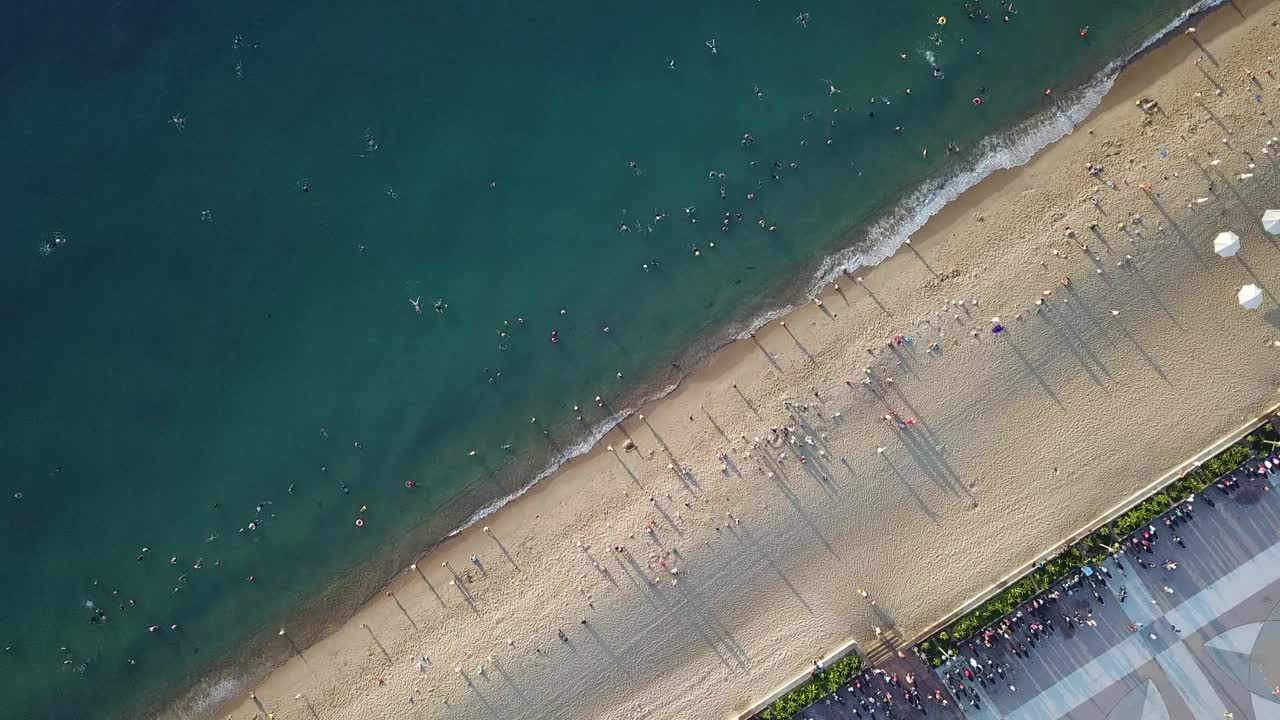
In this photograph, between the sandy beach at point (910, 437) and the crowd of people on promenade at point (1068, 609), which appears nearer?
the crowd of people on promenade at point (1068, 609)

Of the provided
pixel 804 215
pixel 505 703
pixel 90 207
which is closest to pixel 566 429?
pixel 505 703

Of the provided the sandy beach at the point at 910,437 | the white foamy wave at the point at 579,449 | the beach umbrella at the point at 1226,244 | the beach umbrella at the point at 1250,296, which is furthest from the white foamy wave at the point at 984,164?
the beach umbrella at the point at 1250,296

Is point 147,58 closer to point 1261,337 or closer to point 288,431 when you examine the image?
point 288,431

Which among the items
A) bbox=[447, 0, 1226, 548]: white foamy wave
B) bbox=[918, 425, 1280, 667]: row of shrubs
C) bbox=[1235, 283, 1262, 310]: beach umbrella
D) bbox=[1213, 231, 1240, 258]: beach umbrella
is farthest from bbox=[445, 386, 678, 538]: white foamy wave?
bbox=[1235, 283, 1262, 310]: beach umbrella

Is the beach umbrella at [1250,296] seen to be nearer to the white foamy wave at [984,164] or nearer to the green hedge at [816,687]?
the white foamy wave at [984,164]

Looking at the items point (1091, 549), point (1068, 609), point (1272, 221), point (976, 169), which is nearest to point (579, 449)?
point (976, 169)

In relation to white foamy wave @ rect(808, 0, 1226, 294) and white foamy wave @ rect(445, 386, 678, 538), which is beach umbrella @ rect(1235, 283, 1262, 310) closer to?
white foamy wave @ rect(808, 0, 1226, 294)
